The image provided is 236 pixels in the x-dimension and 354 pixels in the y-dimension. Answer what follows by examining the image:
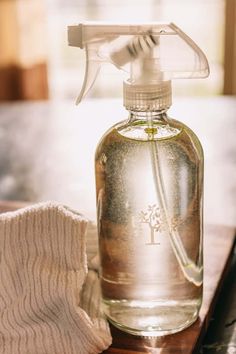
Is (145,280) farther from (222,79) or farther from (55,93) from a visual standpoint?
(55,93)

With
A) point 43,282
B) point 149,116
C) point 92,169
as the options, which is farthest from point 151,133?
point 92,169

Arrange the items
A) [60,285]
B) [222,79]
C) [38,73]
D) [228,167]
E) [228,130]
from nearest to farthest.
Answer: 1. [60,285]
2. [228,167]
3. [228,130]
4. [222,79]
5. [38,73]

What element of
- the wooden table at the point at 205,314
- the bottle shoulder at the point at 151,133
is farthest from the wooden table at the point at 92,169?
the bottle shoulder at the point at 151,133

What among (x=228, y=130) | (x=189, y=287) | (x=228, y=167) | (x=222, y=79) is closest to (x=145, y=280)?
(x=189, y=287)

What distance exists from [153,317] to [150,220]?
0.09 metres

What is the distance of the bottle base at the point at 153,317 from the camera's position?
609 millimetres

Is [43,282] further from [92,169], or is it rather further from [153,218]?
[92,169]

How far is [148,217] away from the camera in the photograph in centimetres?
60

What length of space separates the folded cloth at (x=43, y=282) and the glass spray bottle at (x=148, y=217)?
0.04 m

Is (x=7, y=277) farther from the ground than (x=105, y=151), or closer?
closer

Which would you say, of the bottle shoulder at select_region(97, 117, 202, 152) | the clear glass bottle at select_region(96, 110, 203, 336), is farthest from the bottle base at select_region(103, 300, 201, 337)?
the bottle shoulder at select_region(97, 117, 202, 152)

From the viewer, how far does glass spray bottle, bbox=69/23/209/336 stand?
595 millimetres

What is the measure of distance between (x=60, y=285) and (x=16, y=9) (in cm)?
255

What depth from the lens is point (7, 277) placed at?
588mm
